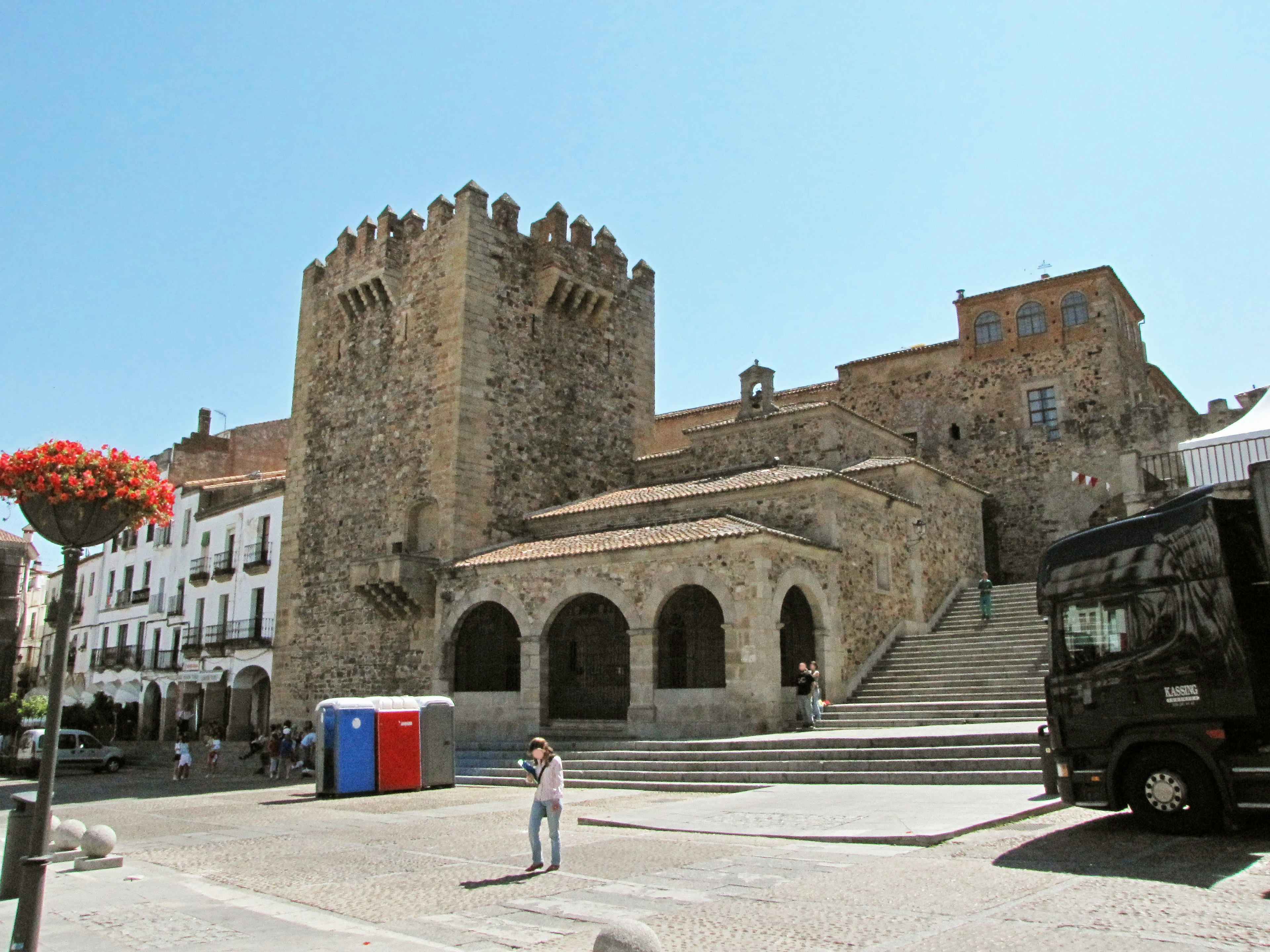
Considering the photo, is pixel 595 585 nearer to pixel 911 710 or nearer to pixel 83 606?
pixel 911 710

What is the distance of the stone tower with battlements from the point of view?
22.0m

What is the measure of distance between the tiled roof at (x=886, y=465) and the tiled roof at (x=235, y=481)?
64.3ft

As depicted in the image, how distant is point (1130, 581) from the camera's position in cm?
818

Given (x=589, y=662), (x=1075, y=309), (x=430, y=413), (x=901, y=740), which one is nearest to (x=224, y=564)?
(x=430, y=413)

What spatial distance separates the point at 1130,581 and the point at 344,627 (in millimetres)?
19044

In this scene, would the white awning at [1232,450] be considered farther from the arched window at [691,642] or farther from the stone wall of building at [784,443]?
the arched window at [691,642]

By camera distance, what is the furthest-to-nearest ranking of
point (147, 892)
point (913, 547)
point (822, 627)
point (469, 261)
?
point (469, 261)
point (913, 547)
point (822, 627)
point (147, 892)

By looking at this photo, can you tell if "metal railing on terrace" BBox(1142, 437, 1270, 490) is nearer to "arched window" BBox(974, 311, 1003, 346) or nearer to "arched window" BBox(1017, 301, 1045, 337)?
"arched window" BBox(1017, 301, 1045, 337)

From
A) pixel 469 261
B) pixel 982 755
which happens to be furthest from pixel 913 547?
pixel 469 261

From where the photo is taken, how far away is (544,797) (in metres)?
7.99

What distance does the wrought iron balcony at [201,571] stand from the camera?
32.6 metres

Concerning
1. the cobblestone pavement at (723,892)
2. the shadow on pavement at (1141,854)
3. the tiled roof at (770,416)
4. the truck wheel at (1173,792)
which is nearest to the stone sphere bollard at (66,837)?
the cobblestone pavement at (723,892)

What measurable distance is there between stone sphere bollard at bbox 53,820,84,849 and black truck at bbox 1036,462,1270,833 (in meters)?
8.86

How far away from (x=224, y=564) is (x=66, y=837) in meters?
24.3
